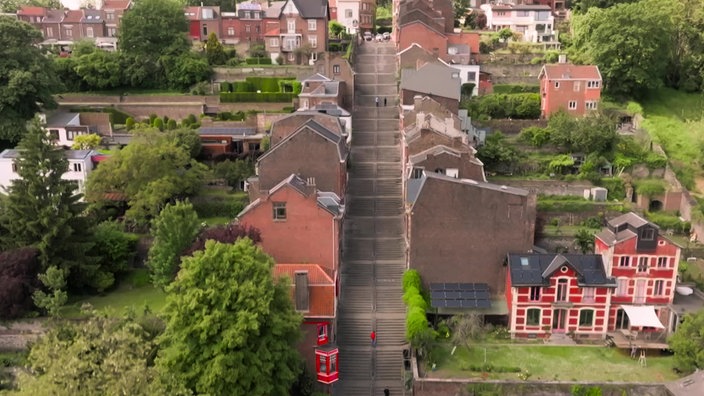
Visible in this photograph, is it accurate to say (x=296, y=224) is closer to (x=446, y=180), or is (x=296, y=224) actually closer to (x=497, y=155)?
(x=446, y=180)

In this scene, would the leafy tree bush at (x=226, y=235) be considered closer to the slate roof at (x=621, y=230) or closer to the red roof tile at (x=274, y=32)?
the slate roof at (x=621, y=230)

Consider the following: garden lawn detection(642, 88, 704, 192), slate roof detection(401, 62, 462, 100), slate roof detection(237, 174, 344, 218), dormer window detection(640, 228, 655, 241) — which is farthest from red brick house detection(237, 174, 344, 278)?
garden lawn detection(642, 88, 704, 192)

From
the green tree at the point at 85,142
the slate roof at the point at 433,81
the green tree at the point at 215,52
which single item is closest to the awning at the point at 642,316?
the slate roof at the point at 433,81

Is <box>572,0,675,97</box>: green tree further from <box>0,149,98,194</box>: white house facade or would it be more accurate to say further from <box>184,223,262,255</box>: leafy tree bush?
<box>0,149,98,194</box>: white house facade

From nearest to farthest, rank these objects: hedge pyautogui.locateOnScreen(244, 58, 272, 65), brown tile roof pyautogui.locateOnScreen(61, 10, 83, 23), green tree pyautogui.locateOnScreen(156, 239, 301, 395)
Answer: green tree pyautogui.locateOnScreen(156, 239, 301, 395) < hedge pyautogui.locateOnScreen(244, 58, 272, 65) < brown tile roof pyautogui.locateOnScreen(61, 10, 83, 23)

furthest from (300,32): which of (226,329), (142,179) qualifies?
(226,329)

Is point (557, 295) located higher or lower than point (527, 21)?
lower
